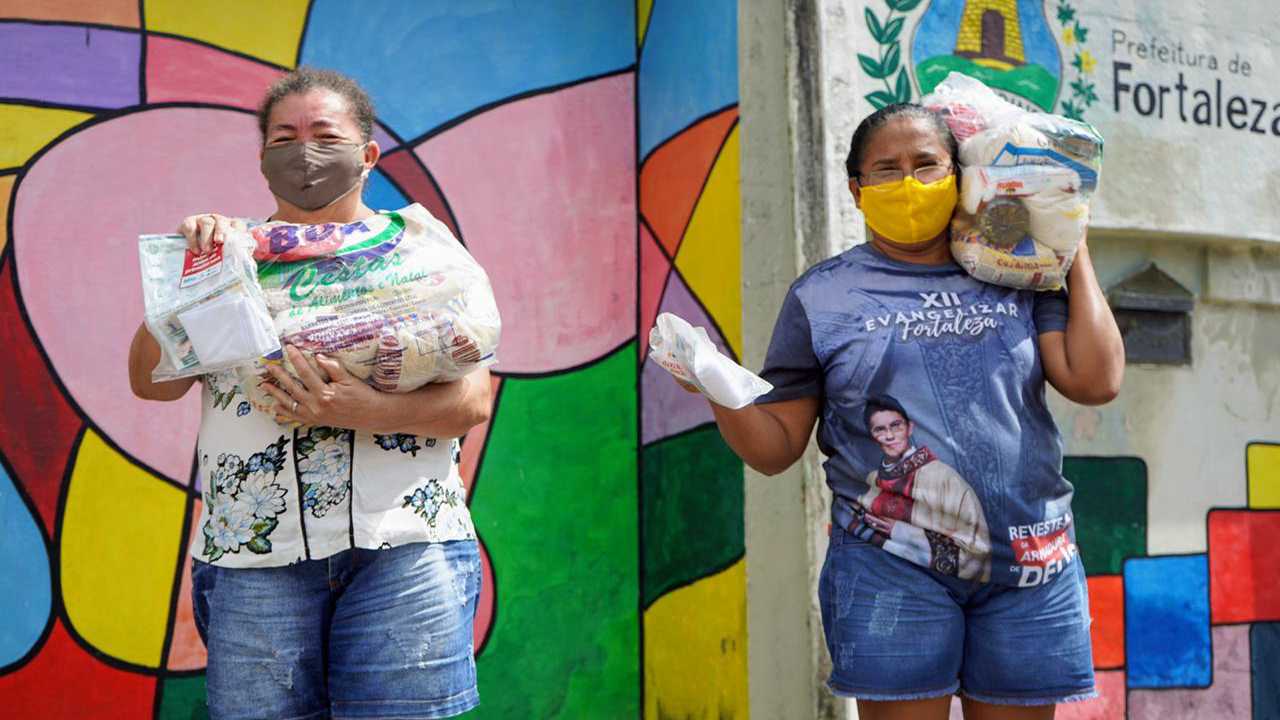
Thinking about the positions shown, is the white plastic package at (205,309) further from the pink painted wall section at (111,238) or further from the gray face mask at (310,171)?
the pink painted wall section at (111,238)

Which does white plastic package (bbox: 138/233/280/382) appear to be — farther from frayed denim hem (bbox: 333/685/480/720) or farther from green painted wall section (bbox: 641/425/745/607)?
green painted wall section (bbox: 641/425/745/607)

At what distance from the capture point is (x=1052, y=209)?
2.41 m

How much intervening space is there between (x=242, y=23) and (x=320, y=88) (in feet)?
5.26

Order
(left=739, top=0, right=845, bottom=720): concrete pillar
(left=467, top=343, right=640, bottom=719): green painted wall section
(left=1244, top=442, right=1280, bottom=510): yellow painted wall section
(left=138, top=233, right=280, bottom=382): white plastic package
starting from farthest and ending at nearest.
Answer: (left=1244, top=442, right=1280, bottom=510): yellow painted wall section → (left=467, top=343, right=640, bottom=719): green painted wall section → (left=739, top=0, right=845, bottom=720): concrete pillar → (left=138, top=233, right=280, bottom=382): white plastic package

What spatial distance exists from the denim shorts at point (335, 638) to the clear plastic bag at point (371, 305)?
0.32 m

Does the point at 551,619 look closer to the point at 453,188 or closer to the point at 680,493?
the point at 680,493

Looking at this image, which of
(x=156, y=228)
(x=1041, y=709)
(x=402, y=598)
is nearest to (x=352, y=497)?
(x=402, y=598)

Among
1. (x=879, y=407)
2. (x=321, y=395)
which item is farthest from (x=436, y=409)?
(x=879, y=407)

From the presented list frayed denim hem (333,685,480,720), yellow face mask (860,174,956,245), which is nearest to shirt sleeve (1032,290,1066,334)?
yellow face mask (860,174,956,245)

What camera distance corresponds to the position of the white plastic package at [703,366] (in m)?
2.20

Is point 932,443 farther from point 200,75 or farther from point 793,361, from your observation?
point 200,75

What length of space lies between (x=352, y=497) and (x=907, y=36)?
92.7 inches

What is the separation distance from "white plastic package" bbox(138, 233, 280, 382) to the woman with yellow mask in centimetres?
90

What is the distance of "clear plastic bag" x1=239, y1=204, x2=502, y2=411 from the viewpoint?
7.14 feet
